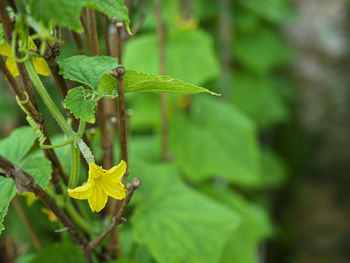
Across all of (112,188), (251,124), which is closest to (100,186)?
(112,188)

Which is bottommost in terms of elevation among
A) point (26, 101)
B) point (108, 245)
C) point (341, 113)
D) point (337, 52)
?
point (341, 113)

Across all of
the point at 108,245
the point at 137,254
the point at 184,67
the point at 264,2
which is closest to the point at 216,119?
the point at 184,67

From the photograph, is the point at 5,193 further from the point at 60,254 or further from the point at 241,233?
the point at 241,233

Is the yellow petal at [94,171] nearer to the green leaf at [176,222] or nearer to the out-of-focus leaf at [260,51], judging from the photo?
the green leaf at [176,222]

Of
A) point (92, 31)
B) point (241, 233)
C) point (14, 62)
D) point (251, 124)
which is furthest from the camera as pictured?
point (251, 124)

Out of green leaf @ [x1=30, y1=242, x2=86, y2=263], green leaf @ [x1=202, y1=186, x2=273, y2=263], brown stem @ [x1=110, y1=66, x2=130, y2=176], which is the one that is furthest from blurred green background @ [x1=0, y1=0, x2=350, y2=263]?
brown stem @ [x1=110, y1=66, x2=130, y2=176]

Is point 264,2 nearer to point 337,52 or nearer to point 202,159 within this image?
point 337,52
